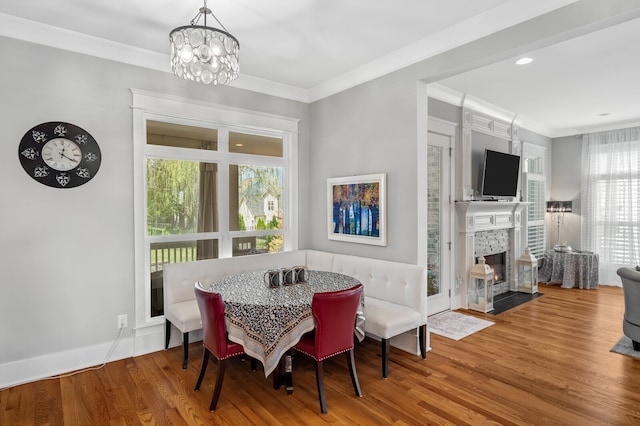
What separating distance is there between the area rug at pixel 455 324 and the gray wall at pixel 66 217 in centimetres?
326

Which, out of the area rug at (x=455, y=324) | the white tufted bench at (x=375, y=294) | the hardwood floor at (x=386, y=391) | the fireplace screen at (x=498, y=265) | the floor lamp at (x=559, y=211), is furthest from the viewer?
the floor lamp at (x=559, y=211)

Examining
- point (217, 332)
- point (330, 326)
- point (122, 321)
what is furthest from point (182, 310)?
point (330, 326)

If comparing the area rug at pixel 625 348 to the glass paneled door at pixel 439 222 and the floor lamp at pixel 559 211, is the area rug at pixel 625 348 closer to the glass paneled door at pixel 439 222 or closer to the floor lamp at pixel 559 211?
the glass paneled door at pixel 439 222

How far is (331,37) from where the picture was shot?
3.14 metres

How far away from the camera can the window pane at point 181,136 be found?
3.54 metres

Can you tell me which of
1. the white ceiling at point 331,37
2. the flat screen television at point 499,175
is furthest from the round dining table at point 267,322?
the flat screen television at point 499,175

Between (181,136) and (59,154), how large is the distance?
1.08 m

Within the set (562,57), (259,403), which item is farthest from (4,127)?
(562,57)

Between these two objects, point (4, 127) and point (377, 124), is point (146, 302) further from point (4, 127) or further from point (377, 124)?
point (377, 124)

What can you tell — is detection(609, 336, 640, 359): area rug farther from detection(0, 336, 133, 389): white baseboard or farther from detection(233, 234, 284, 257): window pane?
detection(0, 336, 133, 389): white baseboard

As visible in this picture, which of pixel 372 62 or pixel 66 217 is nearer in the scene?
pixel 66 217

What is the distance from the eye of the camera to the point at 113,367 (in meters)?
3.14

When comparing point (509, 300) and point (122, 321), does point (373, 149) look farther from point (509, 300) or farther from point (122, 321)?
point (509, 300)

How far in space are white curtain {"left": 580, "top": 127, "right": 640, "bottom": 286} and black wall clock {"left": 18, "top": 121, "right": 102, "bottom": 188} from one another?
784 cm
